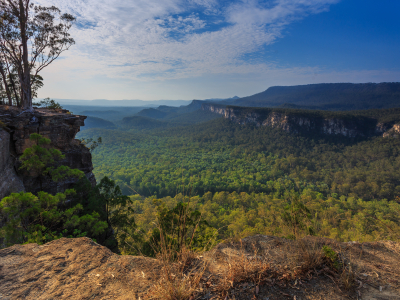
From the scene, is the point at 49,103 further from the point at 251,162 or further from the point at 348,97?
the point at 348,97

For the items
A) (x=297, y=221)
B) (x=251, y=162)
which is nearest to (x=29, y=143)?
(x=297, y=221)

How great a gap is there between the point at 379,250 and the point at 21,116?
1735cm

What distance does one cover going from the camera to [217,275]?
8.66ft

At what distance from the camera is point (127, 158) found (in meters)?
78.0

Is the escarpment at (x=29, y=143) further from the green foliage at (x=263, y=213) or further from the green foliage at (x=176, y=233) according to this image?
the green foliage at (x=263, y=213)

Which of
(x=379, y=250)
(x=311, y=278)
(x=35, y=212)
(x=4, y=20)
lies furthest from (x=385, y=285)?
(x=4, y=20)

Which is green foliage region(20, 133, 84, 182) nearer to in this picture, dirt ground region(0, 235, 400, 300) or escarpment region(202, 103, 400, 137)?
dirt ground region(0, 235, 400, 300)

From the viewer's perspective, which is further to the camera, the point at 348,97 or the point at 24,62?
the point at 348,97

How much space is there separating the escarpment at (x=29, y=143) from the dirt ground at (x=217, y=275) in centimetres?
803

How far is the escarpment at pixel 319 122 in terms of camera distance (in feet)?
240

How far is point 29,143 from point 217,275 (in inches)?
546

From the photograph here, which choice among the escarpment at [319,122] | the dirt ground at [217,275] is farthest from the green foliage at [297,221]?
the escarpment at [319,122]

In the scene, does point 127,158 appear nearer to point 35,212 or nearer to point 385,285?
point 35,212

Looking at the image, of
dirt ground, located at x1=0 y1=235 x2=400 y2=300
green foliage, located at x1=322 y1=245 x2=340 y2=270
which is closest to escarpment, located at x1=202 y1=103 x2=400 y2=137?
dirt ground, located at x1=0 y1=235 x2=400 y2=300
